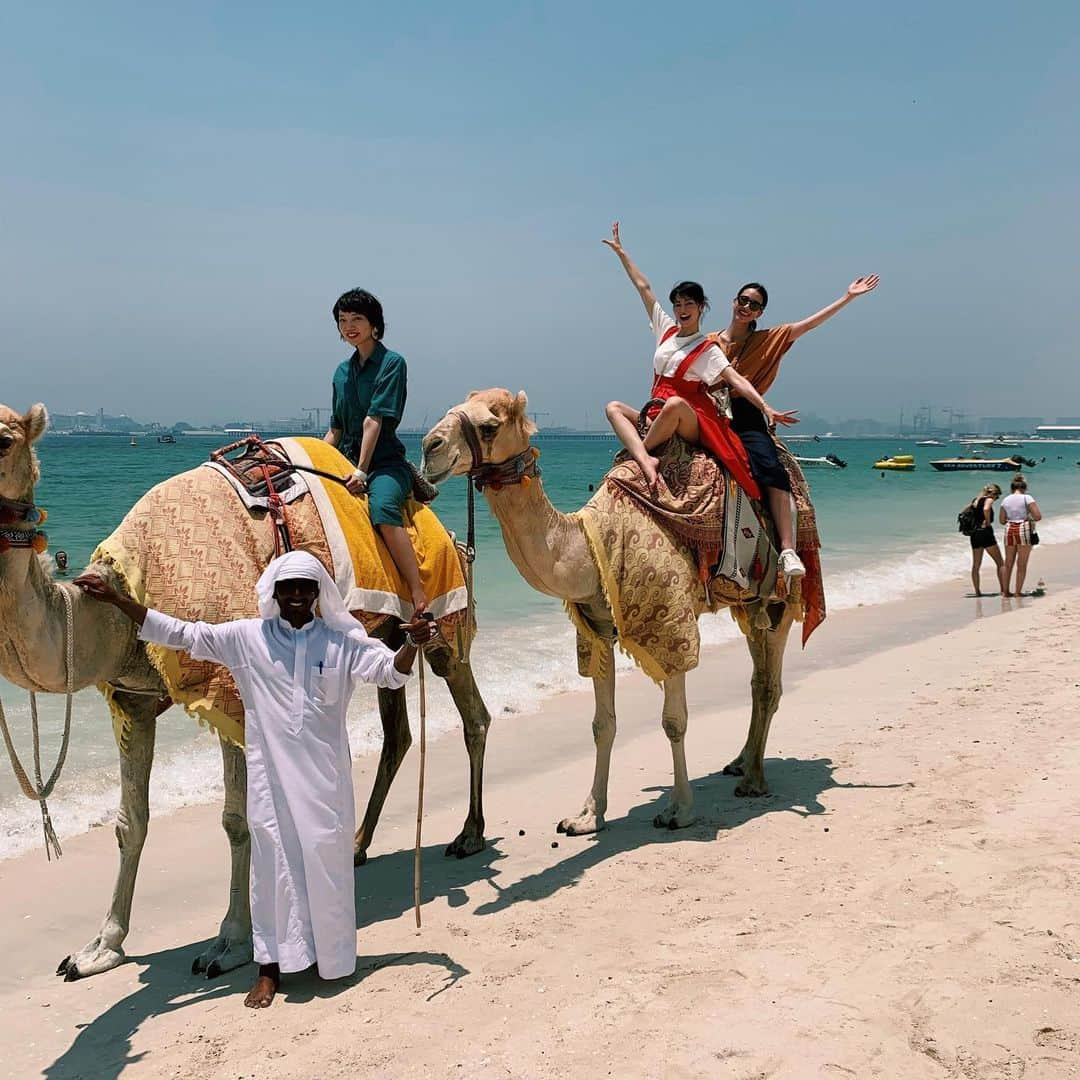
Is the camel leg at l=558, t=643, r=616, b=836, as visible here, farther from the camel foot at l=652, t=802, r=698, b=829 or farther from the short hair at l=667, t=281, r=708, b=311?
the short hair at l=667, t=281, r=708, b=311

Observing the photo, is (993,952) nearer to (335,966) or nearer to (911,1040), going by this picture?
(911,1040)

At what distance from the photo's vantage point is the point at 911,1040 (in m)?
3.72

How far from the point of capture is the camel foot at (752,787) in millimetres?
7328

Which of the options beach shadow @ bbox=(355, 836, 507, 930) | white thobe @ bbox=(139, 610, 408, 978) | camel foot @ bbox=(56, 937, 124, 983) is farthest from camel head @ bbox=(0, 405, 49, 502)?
beach shadow @ bbox=(355, 836, 507, 930)

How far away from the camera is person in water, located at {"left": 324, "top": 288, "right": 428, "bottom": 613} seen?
18.3 feet

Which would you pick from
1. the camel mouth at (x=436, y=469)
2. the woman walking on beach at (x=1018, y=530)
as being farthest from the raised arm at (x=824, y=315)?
the woman walking on beach at (x=1018, y=530)

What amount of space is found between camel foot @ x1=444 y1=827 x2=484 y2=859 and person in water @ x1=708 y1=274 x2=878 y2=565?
108 inches

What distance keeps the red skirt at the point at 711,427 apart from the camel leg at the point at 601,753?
1.38 m

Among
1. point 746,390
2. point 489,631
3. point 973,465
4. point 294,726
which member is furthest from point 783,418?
point 973,465

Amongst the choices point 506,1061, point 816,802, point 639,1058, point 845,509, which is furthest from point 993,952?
point 845,509

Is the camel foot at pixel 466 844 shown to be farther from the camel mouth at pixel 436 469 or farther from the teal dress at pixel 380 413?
the camel mouth at pixel 436 469

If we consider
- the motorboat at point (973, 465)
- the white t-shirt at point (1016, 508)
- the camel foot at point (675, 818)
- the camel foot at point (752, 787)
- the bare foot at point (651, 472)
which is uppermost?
the bare foot at point (651, 472)

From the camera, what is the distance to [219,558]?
16.2ft

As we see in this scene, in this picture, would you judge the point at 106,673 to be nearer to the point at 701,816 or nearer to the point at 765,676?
the point at 701,816
